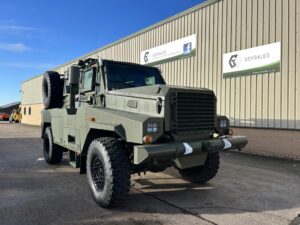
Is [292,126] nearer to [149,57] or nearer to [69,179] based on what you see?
[69,179]

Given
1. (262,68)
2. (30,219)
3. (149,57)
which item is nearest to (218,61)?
(262,68)

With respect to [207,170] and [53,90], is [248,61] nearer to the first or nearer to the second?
[207,170]

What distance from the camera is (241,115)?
12672 mm

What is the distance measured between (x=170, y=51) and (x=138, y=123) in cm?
1164

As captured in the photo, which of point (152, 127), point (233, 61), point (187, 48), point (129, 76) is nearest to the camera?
point (152, 127)

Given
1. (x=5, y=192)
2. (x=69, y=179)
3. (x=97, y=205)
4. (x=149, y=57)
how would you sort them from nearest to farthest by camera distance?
(x=97, y=205)
(x=5, y=192)
(x=69, y=179)
(x=149, y=57)

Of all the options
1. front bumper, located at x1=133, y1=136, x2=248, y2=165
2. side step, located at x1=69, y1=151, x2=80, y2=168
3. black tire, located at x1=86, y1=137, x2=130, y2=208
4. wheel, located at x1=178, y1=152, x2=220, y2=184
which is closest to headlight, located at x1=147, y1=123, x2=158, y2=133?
front bumper, located at x1=133, y1=136, x2=248, y2=165

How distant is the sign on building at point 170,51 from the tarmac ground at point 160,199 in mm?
7438

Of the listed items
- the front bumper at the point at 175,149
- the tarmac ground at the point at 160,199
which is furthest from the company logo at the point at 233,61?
the front bumper at the point at 175,149

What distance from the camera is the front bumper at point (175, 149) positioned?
500 cm

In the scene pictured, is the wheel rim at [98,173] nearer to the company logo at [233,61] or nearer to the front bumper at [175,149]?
the front bumper at [175,149]

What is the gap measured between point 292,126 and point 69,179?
23.1 feet

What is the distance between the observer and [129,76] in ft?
23.5

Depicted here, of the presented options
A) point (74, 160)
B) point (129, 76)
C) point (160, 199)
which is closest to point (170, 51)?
point (129, 76)
